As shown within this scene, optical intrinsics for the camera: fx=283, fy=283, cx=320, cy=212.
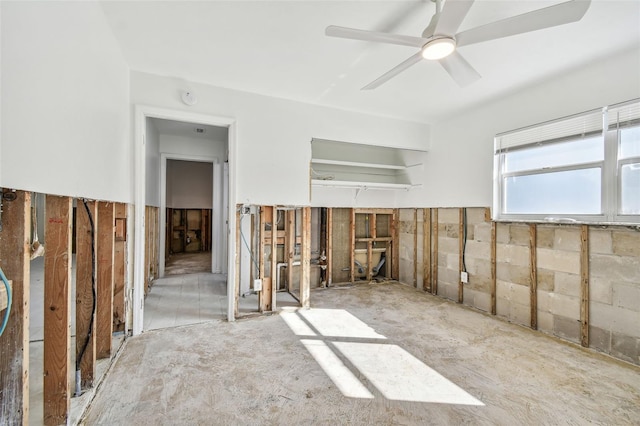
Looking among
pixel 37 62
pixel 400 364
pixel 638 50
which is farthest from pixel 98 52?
pixel 638 50

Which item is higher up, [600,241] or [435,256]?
[600,241]

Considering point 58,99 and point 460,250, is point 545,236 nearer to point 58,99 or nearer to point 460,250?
point 460,250

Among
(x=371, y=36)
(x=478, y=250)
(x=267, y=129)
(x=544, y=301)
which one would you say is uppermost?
(x=371, y=36)

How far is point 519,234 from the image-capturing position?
10.5ft

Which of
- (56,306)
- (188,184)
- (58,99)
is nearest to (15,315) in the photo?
(56,306)

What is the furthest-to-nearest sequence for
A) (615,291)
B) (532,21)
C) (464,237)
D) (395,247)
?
(395,247), (464,237), (615,291), (532,21)

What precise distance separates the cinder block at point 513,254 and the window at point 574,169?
346mm

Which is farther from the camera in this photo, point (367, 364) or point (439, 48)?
point (367, 364)

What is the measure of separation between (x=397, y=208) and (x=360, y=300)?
191 centimetres

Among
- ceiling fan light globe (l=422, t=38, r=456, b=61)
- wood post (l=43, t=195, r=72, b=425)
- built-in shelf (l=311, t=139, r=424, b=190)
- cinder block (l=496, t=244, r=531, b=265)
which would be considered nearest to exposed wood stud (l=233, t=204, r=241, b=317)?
built-in shelf (l=311, t=139, r=424, b=190)

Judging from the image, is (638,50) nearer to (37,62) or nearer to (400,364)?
(400,364)

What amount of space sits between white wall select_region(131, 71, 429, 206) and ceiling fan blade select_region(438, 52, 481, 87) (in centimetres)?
172

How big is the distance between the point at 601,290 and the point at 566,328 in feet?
1.67

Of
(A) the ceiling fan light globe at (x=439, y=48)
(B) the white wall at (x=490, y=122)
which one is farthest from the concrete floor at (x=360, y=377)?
(A) the ceiling fan light globe at (x=439, y=48)
